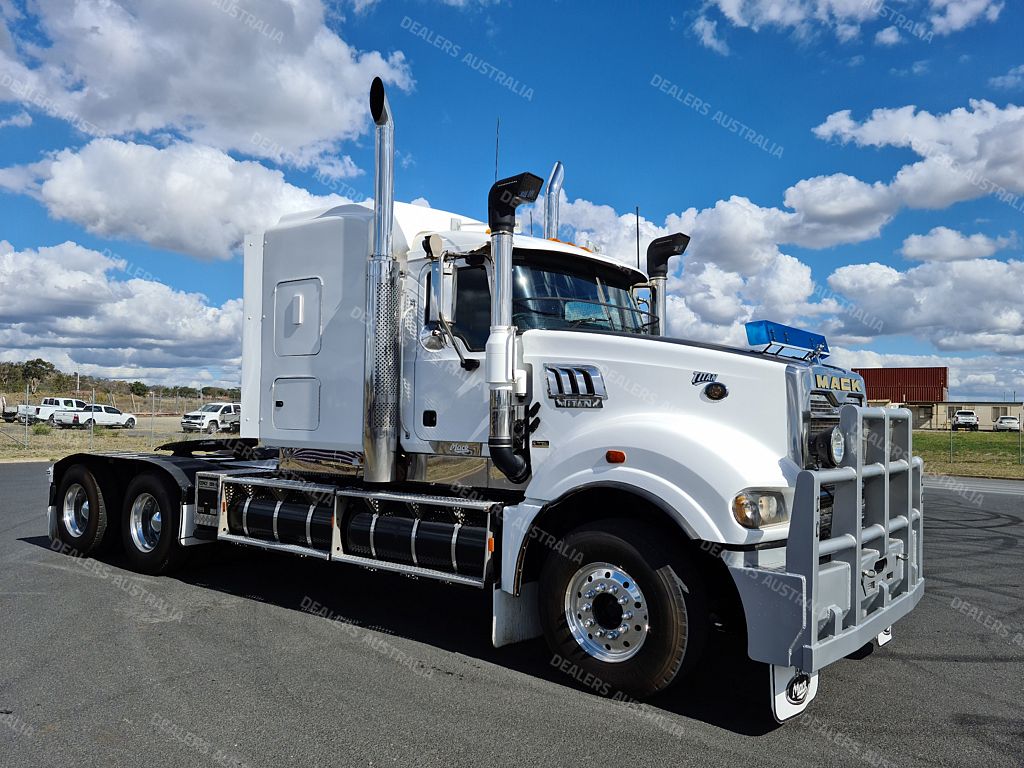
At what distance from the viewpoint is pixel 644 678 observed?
14.8ft

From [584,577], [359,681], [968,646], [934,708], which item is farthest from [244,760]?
[968,646]

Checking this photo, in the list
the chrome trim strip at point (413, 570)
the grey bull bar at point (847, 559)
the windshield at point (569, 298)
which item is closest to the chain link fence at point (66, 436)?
the chrome trim strip at point (413, 570)

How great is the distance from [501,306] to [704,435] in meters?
1.56

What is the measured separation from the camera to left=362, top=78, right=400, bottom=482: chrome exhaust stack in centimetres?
614

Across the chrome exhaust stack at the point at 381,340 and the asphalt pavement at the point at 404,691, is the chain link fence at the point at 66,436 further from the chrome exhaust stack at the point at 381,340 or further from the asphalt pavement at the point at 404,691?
the chrome exhaust stack at the point at 381,340

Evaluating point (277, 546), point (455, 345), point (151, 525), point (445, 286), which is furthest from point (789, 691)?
point (151, 525)

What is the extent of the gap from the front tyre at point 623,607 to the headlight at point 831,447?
0.97m

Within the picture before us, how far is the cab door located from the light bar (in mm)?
1820

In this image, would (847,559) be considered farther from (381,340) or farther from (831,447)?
(381,340)

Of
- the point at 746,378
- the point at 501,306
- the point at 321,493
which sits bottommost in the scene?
the point at 321,493

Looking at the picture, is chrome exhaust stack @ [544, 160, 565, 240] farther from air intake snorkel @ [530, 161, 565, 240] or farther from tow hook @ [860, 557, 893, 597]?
tow hook @ [860, 557, 893, 597]

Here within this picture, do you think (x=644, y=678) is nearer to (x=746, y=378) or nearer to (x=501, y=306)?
(x=746, y=378)

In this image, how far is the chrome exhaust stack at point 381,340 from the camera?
20.1 feet

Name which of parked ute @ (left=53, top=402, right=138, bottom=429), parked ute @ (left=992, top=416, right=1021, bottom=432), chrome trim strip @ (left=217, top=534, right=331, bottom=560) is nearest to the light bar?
chrome trim strip @ (left=217, top=534, right=331, bottom=560)
